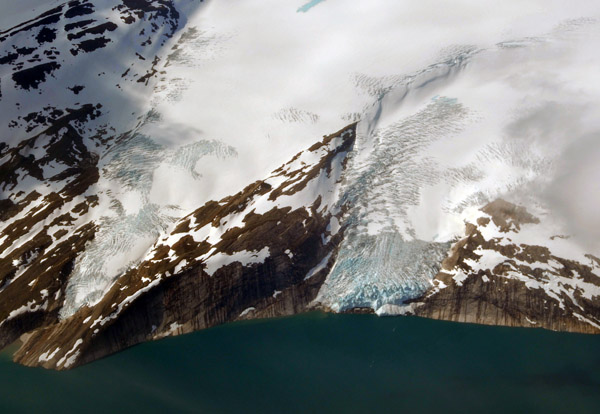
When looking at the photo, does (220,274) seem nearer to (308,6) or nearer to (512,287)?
(512,287)

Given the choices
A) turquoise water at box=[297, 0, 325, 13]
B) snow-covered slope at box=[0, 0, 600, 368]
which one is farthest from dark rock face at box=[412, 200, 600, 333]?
turquoise water at box=[297, 0, 325, 13]

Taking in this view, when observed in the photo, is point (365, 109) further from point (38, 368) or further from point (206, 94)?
point (38, 368)

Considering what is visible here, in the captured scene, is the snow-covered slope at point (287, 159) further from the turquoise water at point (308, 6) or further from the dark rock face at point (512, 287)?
the turquoise water at point (308, 6)

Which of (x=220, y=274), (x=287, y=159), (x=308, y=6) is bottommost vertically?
(x=220, y=274)

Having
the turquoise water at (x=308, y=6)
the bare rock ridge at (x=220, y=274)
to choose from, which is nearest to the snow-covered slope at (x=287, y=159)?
the bare rock ridge at (x=220, y=274)

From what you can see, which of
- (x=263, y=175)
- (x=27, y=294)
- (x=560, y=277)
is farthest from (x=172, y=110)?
(x=560, y=277)

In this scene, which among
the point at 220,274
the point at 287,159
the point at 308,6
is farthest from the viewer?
the point at 308,6

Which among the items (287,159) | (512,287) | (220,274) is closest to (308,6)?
(287,159)
